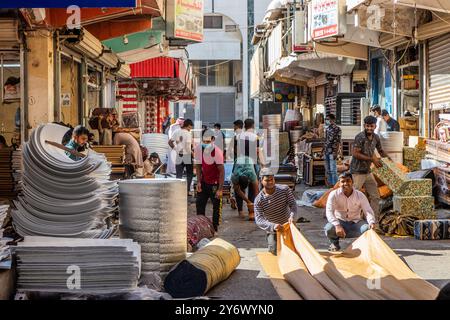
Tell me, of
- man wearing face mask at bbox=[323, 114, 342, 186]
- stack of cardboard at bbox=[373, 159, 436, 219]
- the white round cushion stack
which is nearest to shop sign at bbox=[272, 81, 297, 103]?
man wearing face mask at bbox=[323, 114, 342, 186]

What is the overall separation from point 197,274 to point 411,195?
20.2 ft

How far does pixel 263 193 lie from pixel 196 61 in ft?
146

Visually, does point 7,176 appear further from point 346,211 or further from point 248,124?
point 248,124

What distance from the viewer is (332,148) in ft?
62.0

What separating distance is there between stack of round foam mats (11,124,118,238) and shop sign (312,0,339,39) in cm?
1148

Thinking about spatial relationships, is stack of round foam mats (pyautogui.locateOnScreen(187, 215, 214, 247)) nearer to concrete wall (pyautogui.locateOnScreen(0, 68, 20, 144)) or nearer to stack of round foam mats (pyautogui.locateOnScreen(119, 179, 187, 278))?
stack of round foam mats (pyautogui.locateOnScreen(119, 179, 187, 278))

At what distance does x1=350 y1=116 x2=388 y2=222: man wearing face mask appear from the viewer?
1268 cm

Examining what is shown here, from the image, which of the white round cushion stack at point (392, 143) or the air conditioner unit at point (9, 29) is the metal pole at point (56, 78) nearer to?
the air conditioner unit at point (9, 29)

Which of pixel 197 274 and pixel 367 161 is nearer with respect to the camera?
pixel 197 274

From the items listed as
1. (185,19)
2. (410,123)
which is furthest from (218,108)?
(410,123)

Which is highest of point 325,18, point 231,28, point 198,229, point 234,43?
point 231,28

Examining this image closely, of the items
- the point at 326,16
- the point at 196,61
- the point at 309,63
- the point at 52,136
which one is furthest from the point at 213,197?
the point at 196,61

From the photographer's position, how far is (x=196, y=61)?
5431 cm
